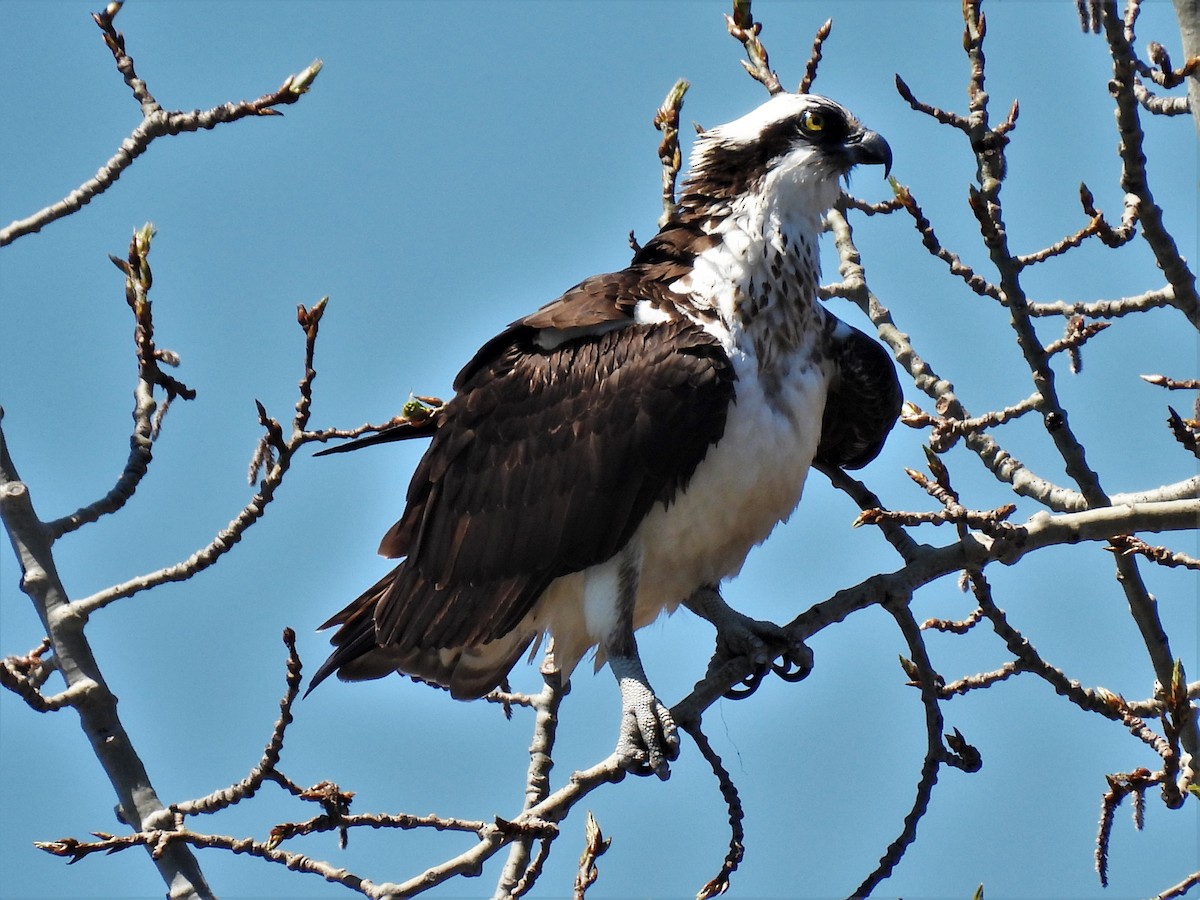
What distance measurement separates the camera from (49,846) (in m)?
4.39

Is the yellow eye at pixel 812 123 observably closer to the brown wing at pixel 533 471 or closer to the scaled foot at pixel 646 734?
the brown wing at pixel 533 471

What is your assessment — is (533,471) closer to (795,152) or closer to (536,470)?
(536,470)

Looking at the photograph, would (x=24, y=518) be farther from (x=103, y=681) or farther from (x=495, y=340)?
(x=495, y=340)

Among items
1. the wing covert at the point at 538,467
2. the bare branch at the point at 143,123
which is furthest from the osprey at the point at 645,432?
the bare branch at the point at 143,123

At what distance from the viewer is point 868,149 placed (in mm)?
5641

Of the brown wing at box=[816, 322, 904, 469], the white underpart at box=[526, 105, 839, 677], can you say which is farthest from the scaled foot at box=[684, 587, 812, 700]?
the brown wing at box=[816, 322, 904, 469]

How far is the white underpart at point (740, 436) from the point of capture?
5.16m

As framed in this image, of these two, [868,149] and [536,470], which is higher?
[868,149]

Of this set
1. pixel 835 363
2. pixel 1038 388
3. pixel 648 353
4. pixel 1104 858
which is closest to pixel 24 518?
pixel 648 353

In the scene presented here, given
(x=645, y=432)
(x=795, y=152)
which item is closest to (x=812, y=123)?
(x=795, y=152)

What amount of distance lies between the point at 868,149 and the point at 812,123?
0.78 ft

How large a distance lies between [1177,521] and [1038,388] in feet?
1.81

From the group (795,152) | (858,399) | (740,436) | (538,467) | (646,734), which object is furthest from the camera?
(858,399)

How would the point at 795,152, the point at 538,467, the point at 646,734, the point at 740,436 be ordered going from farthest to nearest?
the point at 795,152 → the point at 538,467 → the point at 740,436 → the point at 646,734
